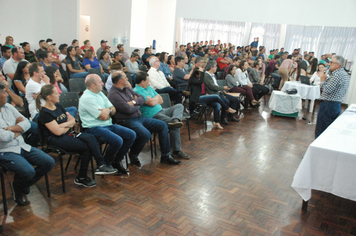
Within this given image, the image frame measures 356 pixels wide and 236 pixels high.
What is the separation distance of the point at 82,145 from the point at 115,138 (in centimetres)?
38

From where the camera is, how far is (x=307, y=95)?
8.14m

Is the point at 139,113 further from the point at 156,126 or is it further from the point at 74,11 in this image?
the point at 74,11

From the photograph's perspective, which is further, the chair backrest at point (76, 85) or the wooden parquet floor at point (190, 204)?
the chair backrest at point (76, 85)

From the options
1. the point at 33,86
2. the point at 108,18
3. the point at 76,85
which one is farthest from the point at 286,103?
the point at 108,18

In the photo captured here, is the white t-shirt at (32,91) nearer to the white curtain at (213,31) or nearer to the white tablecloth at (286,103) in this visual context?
the white tablecloth at (286,103)

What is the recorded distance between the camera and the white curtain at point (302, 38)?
44.6ft

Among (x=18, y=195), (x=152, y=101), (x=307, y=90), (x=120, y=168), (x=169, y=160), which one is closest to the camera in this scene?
(x=18, y=195)

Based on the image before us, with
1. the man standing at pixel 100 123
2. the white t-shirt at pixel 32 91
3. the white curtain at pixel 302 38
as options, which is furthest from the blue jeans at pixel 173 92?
the white curtain at pixel 302 38

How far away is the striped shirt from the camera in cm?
415

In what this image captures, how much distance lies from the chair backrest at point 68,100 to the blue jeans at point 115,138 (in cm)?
74

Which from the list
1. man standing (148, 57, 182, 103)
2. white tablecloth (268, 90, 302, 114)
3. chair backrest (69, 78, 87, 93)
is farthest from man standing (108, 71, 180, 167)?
white tablecloth (268, 90, 302, 114)

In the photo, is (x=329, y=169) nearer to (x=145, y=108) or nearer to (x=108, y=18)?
(x=145, y=108)

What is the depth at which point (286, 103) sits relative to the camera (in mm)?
7336

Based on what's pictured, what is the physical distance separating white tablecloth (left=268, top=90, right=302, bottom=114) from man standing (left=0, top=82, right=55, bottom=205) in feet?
19.2
